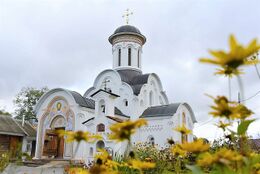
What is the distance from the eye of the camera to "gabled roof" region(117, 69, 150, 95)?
69.0 feet

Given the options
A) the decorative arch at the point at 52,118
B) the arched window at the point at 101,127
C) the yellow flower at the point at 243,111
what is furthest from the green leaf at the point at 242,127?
the decorative arch at the point at 52,118

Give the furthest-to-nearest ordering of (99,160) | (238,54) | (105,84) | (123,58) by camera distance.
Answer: (123,58) < (105,84) < (99,160) < (238,54)

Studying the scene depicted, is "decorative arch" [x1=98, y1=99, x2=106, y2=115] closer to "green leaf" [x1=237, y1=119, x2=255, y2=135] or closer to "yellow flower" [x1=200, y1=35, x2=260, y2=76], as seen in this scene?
"green leaf" [x1=237, y1=119, x2=255, y2=135]

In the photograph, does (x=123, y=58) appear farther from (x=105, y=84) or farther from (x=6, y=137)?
(x=6, y=137)

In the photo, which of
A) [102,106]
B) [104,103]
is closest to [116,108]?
[102,106]

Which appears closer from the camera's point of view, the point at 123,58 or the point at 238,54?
the point at 238,54

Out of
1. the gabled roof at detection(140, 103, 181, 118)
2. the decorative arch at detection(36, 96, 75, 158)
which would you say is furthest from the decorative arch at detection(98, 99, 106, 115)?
the gabled roof at detection(140, 103, 181, 118)

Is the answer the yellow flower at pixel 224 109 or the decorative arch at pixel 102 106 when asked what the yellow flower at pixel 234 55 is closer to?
the yellow flower at pixel 224 109

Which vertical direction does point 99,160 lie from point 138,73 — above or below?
below

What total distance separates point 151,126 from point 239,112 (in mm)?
17871

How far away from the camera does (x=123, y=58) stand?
23.2m

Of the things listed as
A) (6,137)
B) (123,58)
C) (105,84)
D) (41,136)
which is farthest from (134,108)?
(6,137)

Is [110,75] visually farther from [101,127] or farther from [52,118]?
[101,127]

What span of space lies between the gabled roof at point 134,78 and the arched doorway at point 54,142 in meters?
5.94
